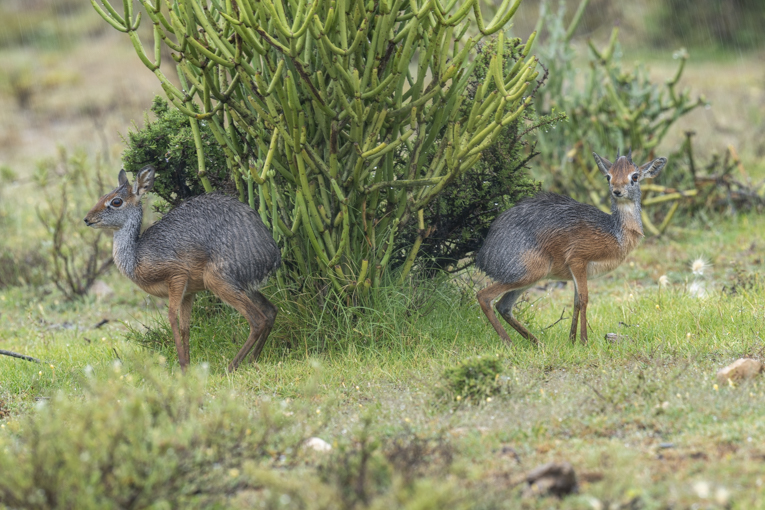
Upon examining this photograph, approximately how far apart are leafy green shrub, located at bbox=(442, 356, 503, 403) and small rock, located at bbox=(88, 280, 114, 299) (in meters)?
5.87

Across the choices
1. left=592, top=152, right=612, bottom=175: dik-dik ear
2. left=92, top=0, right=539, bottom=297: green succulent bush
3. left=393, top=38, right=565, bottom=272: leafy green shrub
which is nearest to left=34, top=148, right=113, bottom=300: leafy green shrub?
left=92, top=0, right=539, bottom=297: green succulent bush

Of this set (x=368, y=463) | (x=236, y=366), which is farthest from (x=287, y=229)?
(x=368, y=463)

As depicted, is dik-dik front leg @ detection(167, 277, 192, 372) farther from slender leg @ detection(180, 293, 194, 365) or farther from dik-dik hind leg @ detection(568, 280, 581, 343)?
dik-dik hind leg @ detection(568, 280, 581, 343)

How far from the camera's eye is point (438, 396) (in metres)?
5.36

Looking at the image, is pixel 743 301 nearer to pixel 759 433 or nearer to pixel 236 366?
pixel 759 433

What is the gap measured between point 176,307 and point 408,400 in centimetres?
198

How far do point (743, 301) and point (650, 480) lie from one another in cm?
383

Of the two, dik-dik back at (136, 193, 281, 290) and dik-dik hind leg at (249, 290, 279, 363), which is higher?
dik-dik back at (136, 193, 281, 290)

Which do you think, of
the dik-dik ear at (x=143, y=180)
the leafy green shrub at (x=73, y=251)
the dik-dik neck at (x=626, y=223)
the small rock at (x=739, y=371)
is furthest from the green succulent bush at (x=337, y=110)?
the leafy green shrub at (x=73, y=251)

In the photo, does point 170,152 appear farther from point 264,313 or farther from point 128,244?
point 264,313

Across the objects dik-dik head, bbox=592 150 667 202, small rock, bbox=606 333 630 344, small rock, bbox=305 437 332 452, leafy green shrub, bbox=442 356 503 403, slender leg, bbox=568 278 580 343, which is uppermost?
dik-dik head, bbox=592 150 667 202

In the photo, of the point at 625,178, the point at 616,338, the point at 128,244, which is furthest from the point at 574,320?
the point at 128,244

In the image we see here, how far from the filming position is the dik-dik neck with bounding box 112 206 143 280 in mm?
6418

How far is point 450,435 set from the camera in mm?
4727
